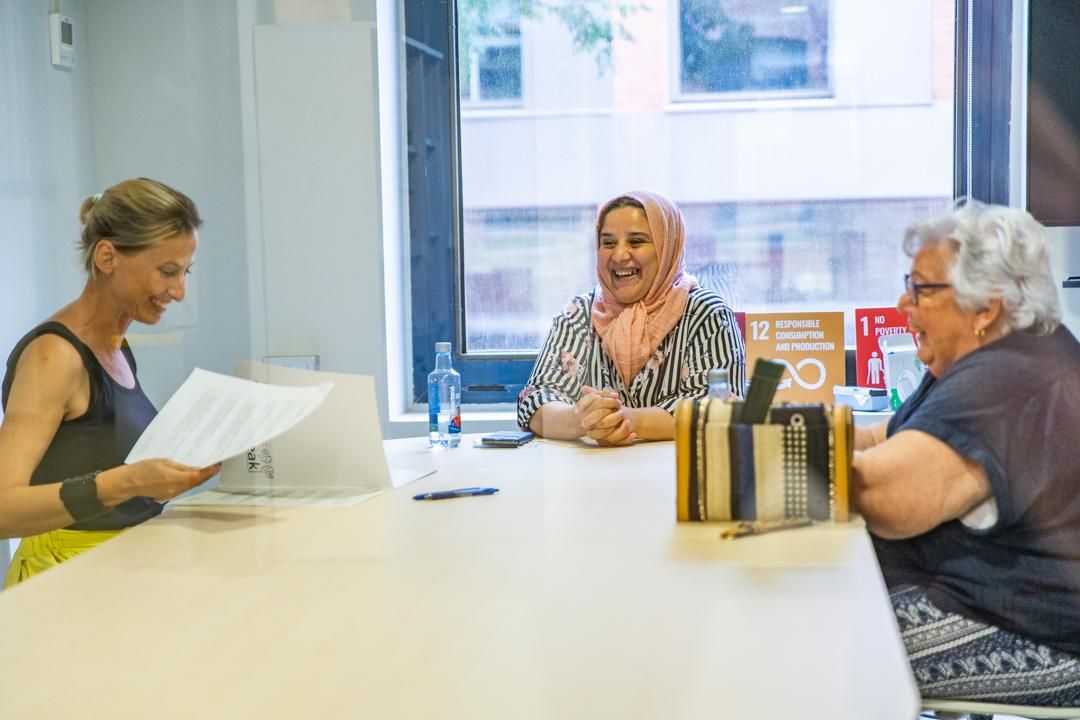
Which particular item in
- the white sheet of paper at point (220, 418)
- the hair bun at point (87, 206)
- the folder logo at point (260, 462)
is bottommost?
the folder logo at point (260, 462)

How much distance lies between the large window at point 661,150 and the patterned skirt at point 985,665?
156 centimetres

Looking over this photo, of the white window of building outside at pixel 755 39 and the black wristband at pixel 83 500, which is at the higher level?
A: the white window of building outside at pixel 755 39

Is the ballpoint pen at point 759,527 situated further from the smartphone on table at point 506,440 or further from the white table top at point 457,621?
the smartphone on table at point 506,440

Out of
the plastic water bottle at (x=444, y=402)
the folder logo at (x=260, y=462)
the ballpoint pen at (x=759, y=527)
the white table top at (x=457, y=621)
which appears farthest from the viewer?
the plastic water bottle at (x=444, y=402)

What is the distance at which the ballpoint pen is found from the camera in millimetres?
1371

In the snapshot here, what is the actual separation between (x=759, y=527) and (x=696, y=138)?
6.66 feet

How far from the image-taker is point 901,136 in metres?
3.03

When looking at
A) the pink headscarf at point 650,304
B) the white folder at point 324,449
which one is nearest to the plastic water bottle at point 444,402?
the pink headscarf at point 650,304

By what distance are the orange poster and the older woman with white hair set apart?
3.35 ft

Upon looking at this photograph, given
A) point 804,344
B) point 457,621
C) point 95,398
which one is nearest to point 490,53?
point 804,344

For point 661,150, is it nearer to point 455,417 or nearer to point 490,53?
point 490,53

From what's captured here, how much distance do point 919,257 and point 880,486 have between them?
0.42 m

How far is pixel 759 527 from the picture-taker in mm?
1383

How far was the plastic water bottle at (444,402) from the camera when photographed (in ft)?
7.68
